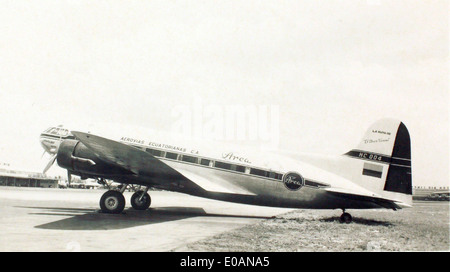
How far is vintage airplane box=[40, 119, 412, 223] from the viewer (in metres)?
Answer: 10.8

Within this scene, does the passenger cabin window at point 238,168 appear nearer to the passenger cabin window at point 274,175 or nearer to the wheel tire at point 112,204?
the passenger cabin window at point 274,175

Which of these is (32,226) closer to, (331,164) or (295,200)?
(295,200)

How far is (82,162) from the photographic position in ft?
36.2

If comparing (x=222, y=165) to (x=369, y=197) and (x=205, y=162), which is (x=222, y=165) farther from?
(x=369, y=197)

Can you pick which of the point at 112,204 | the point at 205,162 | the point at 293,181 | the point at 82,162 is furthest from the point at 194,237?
the point at 82,162

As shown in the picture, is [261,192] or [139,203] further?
[139,203]

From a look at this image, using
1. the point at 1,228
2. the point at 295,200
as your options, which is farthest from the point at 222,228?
the point at 1,228

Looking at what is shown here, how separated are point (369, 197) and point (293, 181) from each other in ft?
7.70

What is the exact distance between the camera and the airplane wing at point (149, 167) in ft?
31.9

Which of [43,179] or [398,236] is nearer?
[398,236]
